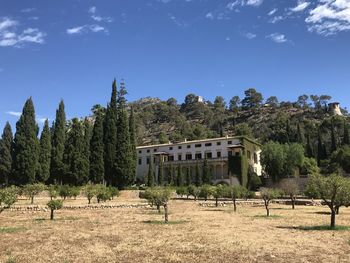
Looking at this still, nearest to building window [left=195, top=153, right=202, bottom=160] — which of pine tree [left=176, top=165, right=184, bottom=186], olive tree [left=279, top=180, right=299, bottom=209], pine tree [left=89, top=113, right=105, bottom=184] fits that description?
pine tree [left=176, top=165, right=184, bottom=186]

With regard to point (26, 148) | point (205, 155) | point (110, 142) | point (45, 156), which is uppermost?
point (110, 142)

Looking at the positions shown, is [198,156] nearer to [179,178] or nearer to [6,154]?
[179,178]

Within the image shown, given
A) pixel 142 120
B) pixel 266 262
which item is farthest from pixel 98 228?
pixel 142 120

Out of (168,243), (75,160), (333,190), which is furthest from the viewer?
(75,160)

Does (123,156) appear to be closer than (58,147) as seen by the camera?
Yes

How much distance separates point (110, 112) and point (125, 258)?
43.0 metres

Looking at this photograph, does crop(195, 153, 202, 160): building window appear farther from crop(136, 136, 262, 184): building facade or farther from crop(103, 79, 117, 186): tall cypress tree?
crop(103, 79, 117, 186): tall cypress tree

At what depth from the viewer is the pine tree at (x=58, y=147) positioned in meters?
52.6

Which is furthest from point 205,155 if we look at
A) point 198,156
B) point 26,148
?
point 26,148

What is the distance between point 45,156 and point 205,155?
30801 millimetres

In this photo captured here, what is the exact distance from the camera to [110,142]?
51469mm

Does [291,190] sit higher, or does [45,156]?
[45,156]

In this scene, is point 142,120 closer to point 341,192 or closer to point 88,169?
point 88,169

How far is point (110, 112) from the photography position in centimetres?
5278
